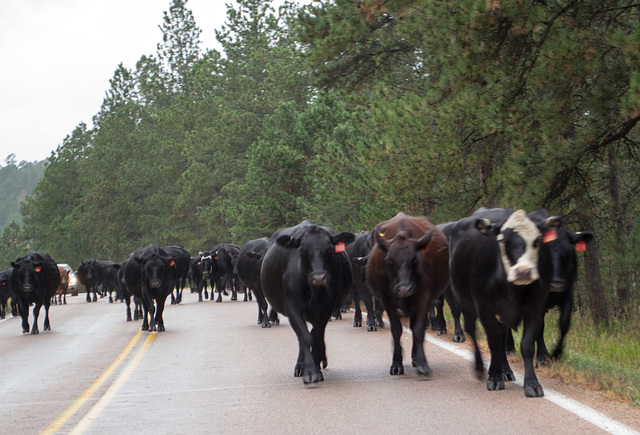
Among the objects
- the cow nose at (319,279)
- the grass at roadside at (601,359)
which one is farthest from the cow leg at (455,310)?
the cow nose at (319,279)

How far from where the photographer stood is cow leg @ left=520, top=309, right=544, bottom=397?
780 centimetres

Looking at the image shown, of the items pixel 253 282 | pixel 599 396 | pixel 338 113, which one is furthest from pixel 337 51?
pixel 338 113

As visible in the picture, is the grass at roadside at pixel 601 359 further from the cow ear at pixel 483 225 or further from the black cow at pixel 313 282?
the black cow at pixel 313 282

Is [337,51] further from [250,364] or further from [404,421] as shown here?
[404,421]

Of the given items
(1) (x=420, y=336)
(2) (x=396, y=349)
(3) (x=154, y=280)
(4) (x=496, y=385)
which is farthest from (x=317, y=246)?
(3) (x=154, y=280)

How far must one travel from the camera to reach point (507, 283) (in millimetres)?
8258

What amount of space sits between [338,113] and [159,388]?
25.2 meters

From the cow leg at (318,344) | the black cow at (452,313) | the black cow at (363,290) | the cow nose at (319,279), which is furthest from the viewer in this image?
the black cow at (363,290)

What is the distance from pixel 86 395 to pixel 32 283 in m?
11.5

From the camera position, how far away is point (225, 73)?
66.6 metres

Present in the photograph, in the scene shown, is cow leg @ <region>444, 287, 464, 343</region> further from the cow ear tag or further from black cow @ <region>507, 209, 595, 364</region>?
the cow ear tag

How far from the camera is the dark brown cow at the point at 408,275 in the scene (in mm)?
9250

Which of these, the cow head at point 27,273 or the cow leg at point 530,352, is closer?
the cow leg at point 530,352

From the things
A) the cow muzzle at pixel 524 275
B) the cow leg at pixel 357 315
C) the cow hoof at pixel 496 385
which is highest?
the cow muzzle at pixel 524 275
